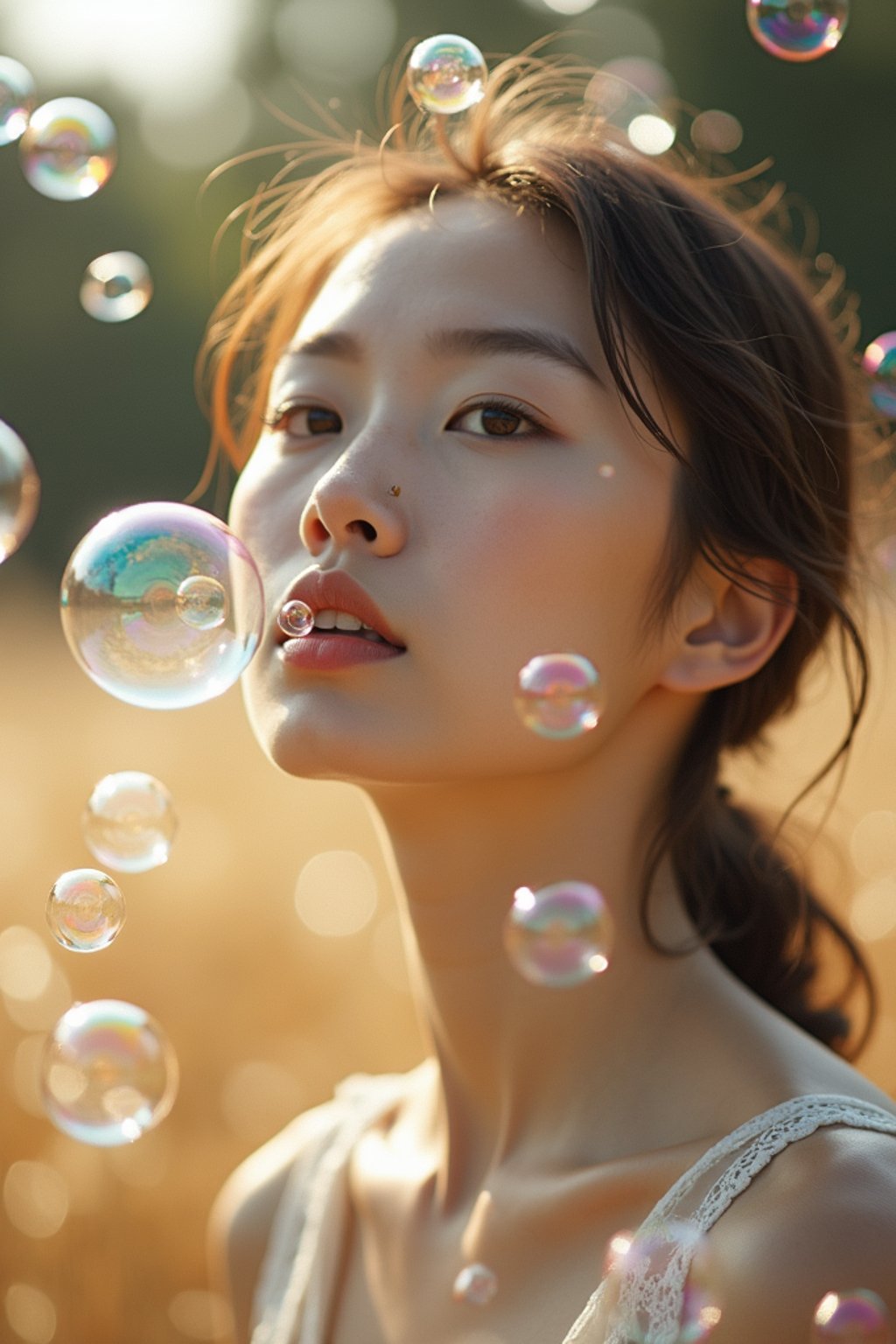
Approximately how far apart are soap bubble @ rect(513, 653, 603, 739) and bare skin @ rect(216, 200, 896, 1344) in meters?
0.03

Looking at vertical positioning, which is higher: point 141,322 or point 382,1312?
point 141,322

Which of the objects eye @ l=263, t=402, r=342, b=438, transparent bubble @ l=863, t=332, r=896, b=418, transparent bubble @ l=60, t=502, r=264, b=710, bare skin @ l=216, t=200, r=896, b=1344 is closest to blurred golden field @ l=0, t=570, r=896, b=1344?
transparent bubble @ l=863, t=332, r=896, b=418

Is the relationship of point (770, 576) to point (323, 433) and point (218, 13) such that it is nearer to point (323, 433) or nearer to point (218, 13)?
point (323, 433)

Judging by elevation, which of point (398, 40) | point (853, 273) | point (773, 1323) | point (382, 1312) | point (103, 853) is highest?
point (398, 40)

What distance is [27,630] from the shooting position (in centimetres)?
844

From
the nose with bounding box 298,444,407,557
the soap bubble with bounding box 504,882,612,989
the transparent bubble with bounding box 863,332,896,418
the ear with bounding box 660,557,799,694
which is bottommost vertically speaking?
the soap bubble with bounding box 504,882,612,989

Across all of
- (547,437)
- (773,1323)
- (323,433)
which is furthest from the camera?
(323,433)

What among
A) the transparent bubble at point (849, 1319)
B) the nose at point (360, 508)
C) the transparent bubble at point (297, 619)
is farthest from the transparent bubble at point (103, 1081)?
the transparent bubble at point (849, 1319)

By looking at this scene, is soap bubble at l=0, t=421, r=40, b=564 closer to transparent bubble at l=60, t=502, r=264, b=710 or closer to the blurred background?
transparent bubble at l=60, t=502, r=264, b=710

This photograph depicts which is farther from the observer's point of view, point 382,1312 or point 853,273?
point 853,273

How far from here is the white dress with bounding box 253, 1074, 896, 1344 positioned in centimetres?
150

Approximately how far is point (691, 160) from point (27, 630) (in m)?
6.88

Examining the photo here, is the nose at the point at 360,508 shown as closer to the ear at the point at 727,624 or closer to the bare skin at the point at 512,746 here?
the bare skin at the point at 512,746

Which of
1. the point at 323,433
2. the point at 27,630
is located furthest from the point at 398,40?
the point at 323,433
